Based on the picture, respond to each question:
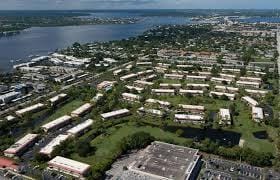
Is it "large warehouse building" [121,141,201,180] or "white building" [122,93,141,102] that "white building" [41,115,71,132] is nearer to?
"white building" [122,93,141,102]

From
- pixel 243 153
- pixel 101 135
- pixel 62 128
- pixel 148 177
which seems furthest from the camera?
pixel 62 128

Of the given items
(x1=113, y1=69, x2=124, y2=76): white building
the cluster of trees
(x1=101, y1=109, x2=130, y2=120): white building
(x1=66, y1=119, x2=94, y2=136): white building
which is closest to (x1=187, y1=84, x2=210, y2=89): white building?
(x1=101, y1=109, x2=130, y2=120): white building

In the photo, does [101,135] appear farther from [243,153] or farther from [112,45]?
A: [112,45]

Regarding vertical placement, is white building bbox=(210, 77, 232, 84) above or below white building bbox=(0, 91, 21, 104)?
above

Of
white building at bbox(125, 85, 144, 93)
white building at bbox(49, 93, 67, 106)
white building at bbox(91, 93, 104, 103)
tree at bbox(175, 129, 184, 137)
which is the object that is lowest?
tree at bbox(175, 129, 184, 137)

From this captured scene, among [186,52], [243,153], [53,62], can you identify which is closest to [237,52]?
[186,52]

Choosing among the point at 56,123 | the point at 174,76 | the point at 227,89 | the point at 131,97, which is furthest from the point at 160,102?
the point at 174,76
